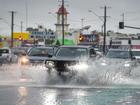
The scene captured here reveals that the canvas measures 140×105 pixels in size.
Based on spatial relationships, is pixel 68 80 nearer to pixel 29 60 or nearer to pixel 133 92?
pixel 133 92

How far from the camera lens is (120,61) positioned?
26.3 metres

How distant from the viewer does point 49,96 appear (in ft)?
52.2

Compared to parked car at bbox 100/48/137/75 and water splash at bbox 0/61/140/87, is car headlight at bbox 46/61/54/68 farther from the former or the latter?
parked car at bbox 100/48/137/75

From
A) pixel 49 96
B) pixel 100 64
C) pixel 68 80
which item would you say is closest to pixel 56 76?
pixel 68 80

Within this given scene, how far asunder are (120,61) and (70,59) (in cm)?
525

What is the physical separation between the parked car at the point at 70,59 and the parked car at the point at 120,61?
2.93ft

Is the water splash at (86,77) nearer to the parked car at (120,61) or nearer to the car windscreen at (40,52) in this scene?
the parked car at (120,61)

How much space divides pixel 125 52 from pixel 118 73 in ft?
24.8

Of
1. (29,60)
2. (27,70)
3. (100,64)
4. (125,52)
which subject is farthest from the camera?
(125,52)

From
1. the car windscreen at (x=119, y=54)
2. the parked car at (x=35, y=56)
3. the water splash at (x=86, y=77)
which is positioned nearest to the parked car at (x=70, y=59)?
the water splash at (x=86, y=77)

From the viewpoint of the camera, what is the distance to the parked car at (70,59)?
2145 cm

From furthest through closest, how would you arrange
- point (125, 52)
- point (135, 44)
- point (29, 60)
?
1. point (135, 44)
2. point (125, 52)
3. point (29, 60)

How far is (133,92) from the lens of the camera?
17734mm

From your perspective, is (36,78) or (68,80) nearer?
(68,80)
